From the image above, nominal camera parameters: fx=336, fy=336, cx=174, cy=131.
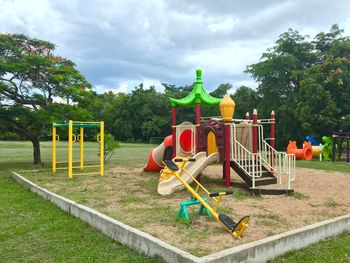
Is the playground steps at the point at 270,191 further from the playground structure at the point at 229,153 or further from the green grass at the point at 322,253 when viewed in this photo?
the green grass at the point at 322,253

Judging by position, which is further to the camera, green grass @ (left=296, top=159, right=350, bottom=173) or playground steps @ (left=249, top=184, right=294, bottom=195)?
green grass @ (left=296, top=159, right=350, bottom=173)

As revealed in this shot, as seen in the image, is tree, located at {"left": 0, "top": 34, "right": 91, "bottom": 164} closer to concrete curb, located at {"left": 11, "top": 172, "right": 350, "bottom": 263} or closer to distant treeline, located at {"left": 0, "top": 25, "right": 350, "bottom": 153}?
distant treeline, located at {"left": 0, "top": 25, "right": 350, "bottom": 153}

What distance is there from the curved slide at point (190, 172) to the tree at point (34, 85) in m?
6.44

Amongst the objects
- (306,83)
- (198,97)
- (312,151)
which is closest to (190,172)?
(198,97)

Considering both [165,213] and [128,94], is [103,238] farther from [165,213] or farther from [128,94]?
[128,94]

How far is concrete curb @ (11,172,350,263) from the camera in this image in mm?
3625

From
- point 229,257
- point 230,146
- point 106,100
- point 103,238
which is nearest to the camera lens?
point 229,257

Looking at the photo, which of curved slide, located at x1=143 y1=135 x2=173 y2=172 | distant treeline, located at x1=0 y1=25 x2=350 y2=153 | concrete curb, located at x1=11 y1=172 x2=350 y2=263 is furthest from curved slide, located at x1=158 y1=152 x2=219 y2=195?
distant treeline, located at x1=0 y1=25 x2=350 y2=153

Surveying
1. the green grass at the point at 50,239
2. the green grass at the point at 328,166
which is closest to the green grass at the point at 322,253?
the green grass at the point at 50,239

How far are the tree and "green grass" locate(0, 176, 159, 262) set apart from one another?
6.70m

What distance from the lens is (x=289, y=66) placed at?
2938 cm

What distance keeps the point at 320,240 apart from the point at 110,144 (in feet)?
39.8

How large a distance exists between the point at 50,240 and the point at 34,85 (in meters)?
9.60

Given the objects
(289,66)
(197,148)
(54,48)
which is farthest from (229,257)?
(289,66)
